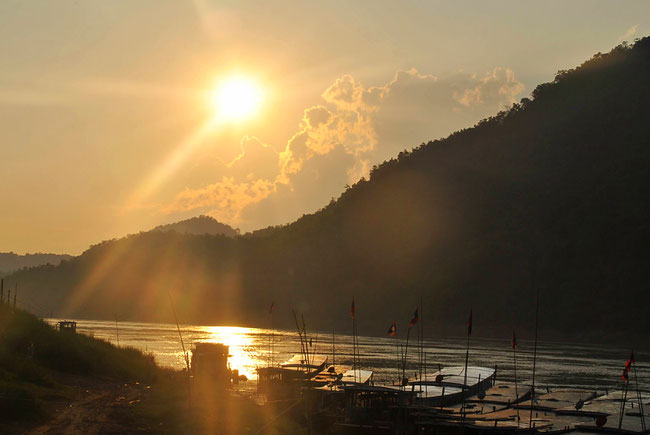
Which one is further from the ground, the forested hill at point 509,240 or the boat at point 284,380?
the forested hill at point 509,240

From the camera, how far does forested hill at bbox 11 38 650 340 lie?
138750 millimetres

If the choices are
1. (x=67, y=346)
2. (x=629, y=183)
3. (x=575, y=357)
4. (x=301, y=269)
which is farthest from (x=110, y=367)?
(x=301, y=269)

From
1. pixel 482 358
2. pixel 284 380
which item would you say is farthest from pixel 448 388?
pixel 482 358

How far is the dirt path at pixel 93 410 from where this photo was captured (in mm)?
31688

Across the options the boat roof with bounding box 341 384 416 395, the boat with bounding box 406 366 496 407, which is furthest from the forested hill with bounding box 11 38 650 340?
the boat roof with bounding box 341 384 416 395

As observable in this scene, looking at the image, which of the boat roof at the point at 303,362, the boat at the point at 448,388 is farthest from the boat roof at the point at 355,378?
the boat at the point at 448,388

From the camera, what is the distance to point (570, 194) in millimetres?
156875

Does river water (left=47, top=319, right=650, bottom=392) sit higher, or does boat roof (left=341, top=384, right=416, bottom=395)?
boat roof (left=341, top=384, right=416, bottom=395)

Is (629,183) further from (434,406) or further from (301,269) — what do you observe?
(434,406)

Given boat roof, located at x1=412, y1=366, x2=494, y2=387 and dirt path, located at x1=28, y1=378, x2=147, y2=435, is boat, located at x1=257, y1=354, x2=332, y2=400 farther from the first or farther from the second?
dirt path, located at x1=28, y1=378, x2=147, y2=435

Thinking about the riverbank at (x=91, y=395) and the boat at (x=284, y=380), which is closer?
the riverbank at (x=91, y=395)

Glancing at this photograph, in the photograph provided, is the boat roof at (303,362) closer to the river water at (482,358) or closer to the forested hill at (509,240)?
the river water at (482,358)

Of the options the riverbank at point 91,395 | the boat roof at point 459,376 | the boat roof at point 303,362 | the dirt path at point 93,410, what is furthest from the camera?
the boat roof at point 303,362

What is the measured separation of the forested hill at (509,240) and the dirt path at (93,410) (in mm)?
100932
